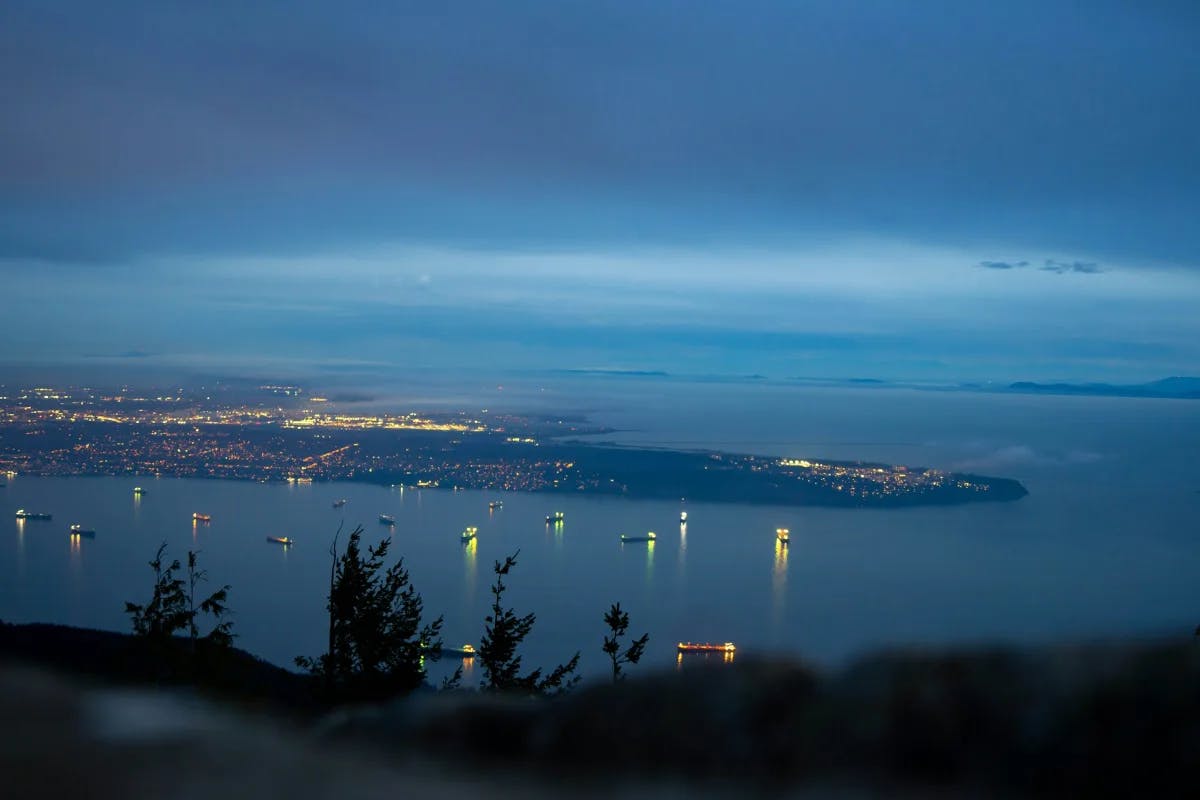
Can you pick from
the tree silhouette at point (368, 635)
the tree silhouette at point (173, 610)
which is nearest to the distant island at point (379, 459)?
the tree silhouette at point (173, 610)

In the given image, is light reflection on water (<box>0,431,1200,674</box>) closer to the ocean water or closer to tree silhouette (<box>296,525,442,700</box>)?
the ocean water

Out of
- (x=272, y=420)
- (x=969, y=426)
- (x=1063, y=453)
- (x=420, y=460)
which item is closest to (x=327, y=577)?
(x=420, y=460)

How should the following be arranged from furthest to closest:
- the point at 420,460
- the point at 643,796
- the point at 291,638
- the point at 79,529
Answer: the point at 420,460 < the point at 79,529 < the point at 291,638 < the point at 643,796

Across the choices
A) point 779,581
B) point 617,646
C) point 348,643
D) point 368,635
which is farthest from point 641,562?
point 348,643

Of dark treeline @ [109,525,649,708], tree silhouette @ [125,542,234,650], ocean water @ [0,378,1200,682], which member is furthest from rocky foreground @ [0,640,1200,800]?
tree silhouette @ [125,542,234,650]

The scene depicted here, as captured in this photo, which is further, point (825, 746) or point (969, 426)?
point (969, 426)

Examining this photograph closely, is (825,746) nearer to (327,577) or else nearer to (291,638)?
(291,638)
